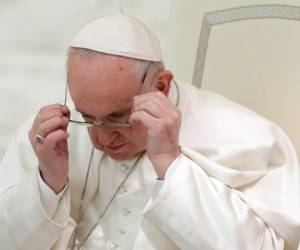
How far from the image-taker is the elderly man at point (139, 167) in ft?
5.59

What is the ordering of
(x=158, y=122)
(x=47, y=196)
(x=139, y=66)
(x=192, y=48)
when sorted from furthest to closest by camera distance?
1. (x=192, y=48)
2. (x=47, y=196)
3. (x=139, y=66)
4. (x=158, y=122)

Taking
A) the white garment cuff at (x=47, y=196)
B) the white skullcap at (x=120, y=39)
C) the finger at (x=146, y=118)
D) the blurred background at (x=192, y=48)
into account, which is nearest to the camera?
the finger at (x=146, y=118)

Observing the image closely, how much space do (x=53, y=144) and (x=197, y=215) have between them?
43cm

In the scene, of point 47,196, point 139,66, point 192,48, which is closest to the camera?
point 139,66

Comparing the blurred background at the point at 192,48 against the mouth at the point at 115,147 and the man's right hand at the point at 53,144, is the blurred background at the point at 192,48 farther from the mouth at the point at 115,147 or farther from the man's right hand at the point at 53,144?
the man's right hand at the point at 53,144

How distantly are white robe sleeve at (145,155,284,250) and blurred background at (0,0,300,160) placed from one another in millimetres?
623

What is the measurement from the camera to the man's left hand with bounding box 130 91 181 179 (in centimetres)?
166

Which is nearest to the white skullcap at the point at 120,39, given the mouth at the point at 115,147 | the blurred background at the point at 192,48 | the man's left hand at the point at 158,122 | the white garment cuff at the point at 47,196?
the man's left hand at the point at 158,122

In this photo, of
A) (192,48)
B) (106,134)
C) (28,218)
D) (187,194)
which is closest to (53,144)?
(106,134)

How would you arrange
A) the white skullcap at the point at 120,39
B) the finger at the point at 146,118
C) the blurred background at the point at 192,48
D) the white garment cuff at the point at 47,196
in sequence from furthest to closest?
the blurred background at the point at 192,48 → the white garment cuff at the point at 47,196 → the white skullcap at the point at 120,39 → the finger at the point at 146,118

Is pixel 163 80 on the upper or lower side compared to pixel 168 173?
upper

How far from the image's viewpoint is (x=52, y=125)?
5.85ft

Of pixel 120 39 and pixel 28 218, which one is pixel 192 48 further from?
pixel 28 218

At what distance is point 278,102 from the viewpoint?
7.66ft
